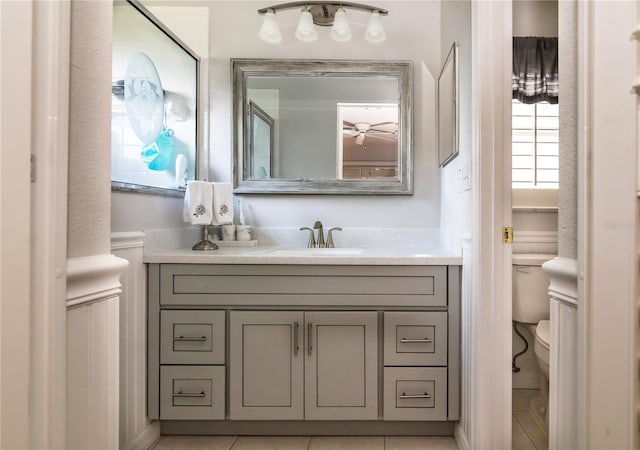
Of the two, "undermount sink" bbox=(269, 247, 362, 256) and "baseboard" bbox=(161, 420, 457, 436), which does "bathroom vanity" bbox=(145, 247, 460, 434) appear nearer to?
"baseboard" bbox=(161, 420, 457, 436)

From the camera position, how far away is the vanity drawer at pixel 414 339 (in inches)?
68.5

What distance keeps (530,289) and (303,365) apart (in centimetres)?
122

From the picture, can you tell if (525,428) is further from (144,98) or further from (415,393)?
(144,98)

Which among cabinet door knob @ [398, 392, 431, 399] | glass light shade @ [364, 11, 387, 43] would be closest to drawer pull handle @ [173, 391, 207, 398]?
cabinet door knob @ [398, 392, 431, 399]

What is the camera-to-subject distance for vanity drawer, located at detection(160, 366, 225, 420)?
1.76 metres

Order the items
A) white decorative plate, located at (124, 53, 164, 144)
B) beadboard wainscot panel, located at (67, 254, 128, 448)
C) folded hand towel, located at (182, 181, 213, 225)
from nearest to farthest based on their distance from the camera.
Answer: beadboard wainscot panel, located at (67, 254, 128, 448)
white decorative plate, located at (124, 53, 164, 144)
folded hand towel, located at (182, 181, 213, 225)

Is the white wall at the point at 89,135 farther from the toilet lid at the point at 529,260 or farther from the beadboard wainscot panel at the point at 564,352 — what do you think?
the toilet lid at the point at 529,260

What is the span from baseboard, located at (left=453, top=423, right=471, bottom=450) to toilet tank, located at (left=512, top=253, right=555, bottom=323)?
663 millimetres

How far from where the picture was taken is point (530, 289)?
2.04 m

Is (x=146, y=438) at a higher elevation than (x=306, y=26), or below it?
below

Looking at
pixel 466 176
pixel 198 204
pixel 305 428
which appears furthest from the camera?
pixel 198 204

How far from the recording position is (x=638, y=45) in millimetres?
624

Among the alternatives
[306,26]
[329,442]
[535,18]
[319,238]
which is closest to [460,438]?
[329,442]

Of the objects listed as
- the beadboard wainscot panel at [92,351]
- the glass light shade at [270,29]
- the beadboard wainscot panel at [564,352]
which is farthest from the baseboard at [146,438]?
the glass light shade at [270,29]
